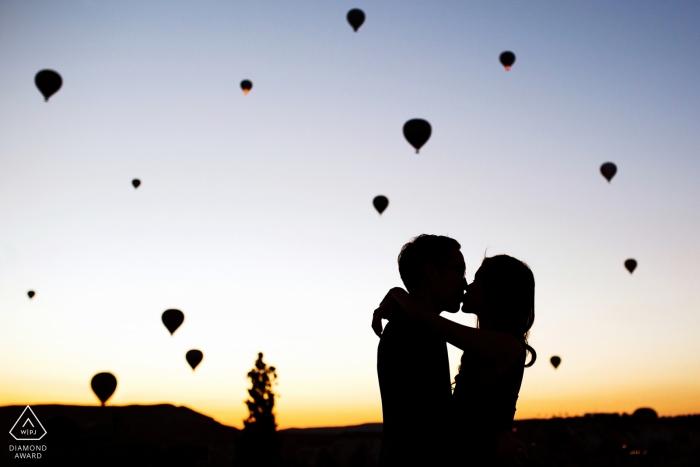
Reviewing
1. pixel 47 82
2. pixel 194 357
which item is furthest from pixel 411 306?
pixel 194 357

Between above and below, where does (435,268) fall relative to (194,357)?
below

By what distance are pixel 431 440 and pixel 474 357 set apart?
659mm

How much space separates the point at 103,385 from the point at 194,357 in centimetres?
897

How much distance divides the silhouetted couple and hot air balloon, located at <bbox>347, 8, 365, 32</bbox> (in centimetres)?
3102

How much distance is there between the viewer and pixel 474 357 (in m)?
4.05

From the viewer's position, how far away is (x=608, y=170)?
120 ft

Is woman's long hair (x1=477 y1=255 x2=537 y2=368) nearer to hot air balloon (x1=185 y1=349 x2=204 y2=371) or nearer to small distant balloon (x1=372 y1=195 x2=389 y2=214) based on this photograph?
small distant balloon (x1=372 y1=195 x2=389 y2=214)

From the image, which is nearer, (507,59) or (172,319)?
(507,59)

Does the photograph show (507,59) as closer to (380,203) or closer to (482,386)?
(380,203)

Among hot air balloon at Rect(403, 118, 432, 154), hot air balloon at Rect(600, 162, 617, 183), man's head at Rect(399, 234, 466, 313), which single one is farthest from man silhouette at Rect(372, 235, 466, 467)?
hot air balloon at Rect(600, 162, 617, 183)

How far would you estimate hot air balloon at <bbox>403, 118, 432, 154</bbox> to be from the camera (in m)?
27.4

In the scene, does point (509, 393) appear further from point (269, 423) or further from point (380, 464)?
point (269, 423)

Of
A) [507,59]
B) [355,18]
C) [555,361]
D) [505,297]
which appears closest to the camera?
[505,297]

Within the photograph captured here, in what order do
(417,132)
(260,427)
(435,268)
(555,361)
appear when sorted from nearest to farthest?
1. (435,268)
2. (417,132)
3. (555,361)
4. (260,427)
